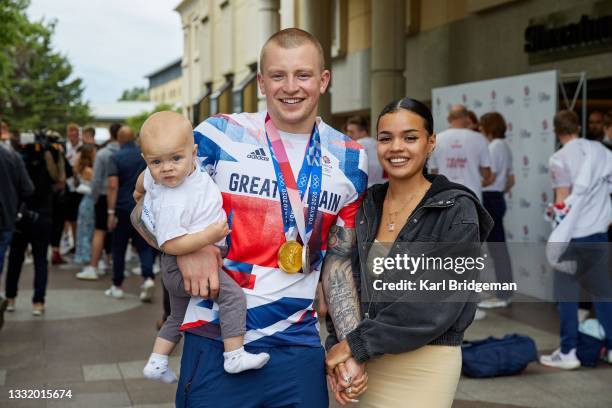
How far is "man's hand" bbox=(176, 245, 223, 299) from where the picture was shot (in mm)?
2709

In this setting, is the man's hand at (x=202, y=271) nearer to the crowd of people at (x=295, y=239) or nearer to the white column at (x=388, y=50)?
the crowd of people at (x=295, y=239)

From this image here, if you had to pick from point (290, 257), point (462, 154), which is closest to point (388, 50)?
point (462, 154)

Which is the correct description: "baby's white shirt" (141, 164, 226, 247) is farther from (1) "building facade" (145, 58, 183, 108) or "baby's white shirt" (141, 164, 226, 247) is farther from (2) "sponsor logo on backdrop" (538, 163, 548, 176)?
(1) "building facade" (145, 58, 183, 108)

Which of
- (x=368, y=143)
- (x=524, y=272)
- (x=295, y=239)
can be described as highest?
(x=368, y=143)

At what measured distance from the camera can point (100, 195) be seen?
38.8 ft

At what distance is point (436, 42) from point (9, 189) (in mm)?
10284

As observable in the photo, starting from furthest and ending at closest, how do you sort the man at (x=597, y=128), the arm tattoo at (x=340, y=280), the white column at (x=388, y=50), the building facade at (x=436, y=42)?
the white column at (x=388, y=50)
the building facade at (x=436, y=42)
the man at (x=597, y=128)
the arm tattoo at (x=340, y=280)

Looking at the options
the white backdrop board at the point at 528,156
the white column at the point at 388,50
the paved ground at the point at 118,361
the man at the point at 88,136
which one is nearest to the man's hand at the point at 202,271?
the paved ground at the point at 118,361

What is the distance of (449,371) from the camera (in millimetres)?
2891

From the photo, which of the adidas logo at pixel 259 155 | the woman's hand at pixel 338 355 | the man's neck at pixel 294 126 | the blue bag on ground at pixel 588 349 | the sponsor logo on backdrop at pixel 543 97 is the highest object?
the sponsor logo on backdrop at pixel 543 97

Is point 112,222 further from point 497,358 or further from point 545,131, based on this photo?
point 497,358

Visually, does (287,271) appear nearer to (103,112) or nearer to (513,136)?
(513,136)

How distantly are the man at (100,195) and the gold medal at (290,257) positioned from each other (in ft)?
27.7

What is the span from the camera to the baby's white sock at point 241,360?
2.68m
